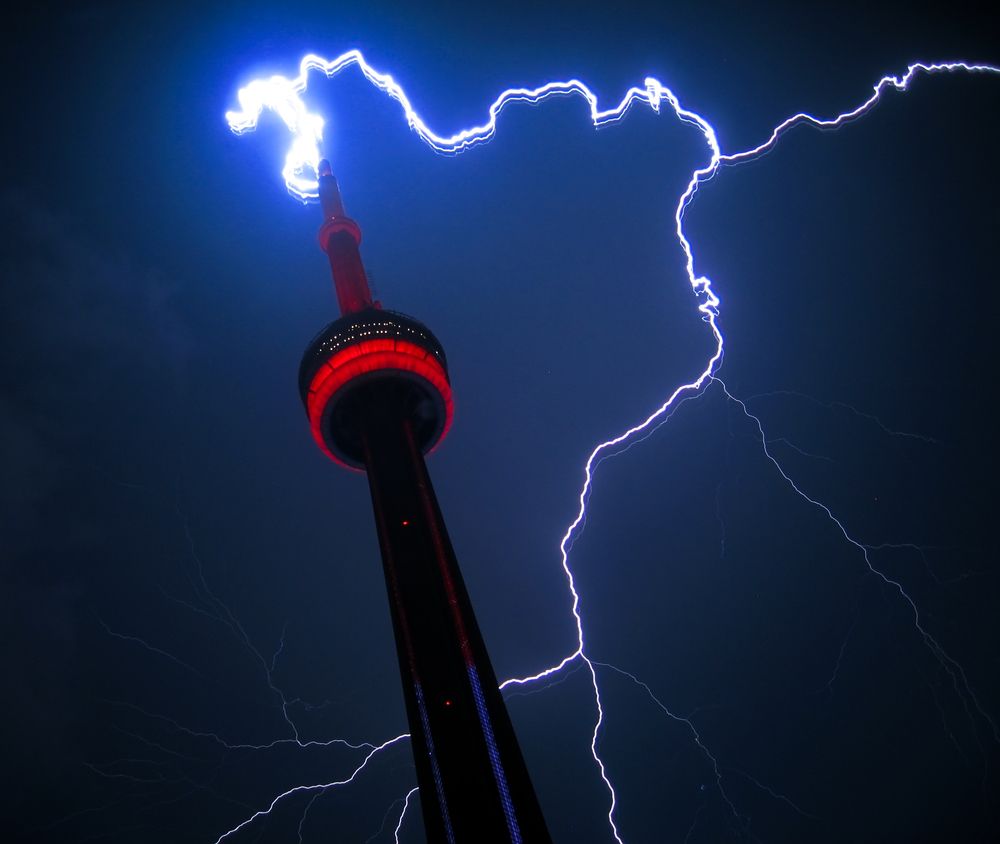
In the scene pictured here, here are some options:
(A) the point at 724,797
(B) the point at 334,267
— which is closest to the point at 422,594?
(B) the point at 334,267

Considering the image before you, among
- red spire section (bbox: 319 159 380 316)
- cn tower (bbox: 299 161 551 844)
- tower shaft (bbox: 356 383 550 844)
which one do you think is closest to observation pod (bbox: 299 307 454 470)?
cn tower (bbox: 299 161 551 844)

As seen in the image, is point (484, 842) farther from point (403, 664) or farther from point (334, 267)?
point (334, 267)

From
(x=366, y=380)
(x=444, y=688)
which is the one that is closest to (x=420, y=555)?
(x=444, y=688)

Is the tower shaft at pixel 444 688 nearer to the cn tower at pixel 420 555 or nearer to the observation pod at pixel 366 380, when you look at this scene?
the cn tower at pixel 420 555

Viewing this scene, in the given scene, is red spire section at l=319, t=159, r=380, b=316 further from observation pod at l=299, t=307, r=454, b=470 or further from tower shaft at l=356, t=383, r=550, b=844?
tower shaft at l=356, t=383, r=550, b=844

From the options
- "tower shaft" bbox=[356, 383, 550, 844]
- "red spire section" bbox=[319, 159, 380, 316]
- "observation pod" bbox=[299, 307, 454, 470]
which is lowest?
"tower shaft" bbox=[356, 383, 550, 844]

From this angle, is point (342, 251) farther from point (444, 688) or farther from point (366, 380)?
point (444, 688)
